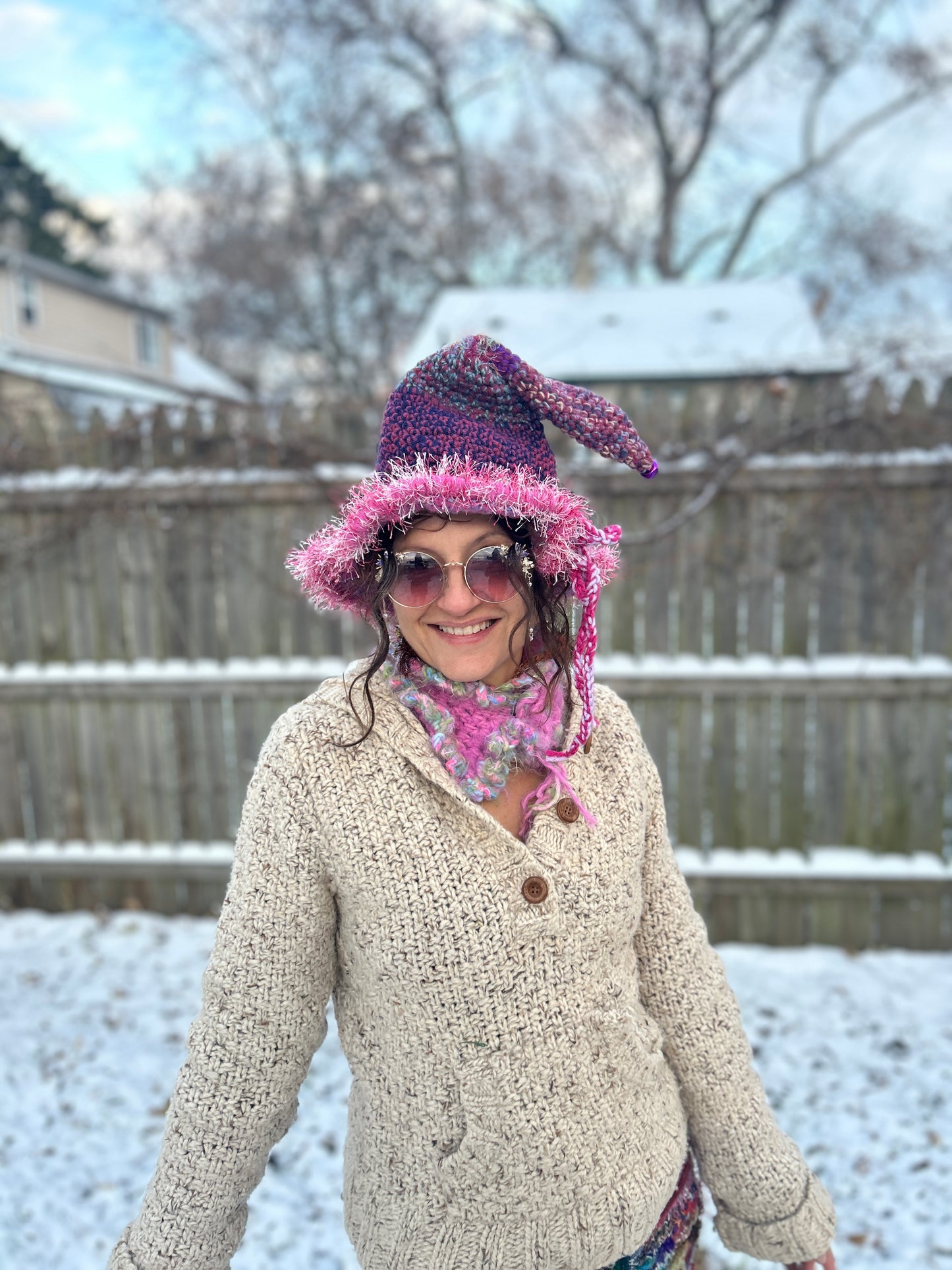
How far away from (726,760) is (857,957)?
982mm

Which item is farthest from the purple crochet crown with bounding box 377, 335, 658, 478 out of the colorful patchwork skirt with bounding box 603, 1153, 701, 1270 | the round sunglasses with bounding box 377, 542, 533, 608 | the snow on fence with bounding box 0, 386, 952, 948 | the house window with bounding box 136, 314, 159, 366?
the house window with bounding box 136, 314, 159, 366

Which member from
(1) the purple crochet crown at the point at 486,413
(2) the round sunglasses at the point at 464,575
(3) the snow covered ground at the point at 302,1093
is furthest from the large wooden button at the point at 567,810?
(3) the snow covered ground at the point at 302,1093

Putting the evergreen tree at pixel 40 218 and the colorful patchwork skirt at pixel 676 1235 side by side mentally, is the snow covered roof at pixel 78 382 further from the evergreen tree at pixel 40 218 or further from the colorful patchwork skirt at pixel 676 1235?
the evergreen tree at pixel 40 218

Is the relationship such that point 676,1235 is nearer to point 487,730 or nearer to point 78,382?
point 487,730

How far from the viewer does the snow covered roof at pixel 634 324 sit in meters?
8.69

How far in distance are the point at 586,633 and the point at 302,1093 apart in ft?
7.62

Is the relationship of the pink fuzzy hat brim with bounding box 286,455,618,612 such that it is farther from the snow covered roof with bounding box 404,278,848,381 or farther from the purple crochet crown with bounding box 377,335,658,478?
the snow covered roof with bounding box 404,278,848,381

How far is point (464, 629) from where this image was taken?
3.85ft

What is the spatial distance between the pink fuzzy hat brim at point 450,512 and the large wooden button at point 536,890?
427mm

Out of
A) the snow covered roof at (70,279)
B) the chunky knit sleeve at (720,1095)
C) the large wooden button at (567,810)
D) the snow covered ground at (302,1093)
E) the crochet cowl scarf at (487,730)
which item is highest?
the snow covered roof at (70,279)

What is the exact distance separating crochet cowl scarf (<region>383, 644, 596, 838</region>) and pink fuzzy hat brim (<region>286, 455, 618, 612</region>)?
0.15m

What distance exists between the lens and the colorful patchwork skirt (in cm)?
123

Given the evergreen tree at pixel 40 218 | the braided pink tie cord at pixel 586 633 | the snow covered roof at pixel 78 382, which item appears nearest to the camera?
the braided pink tie cord at pixel 586 633

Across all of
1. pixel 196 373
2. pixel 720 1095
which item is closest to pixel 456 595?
pixel 720 1095
